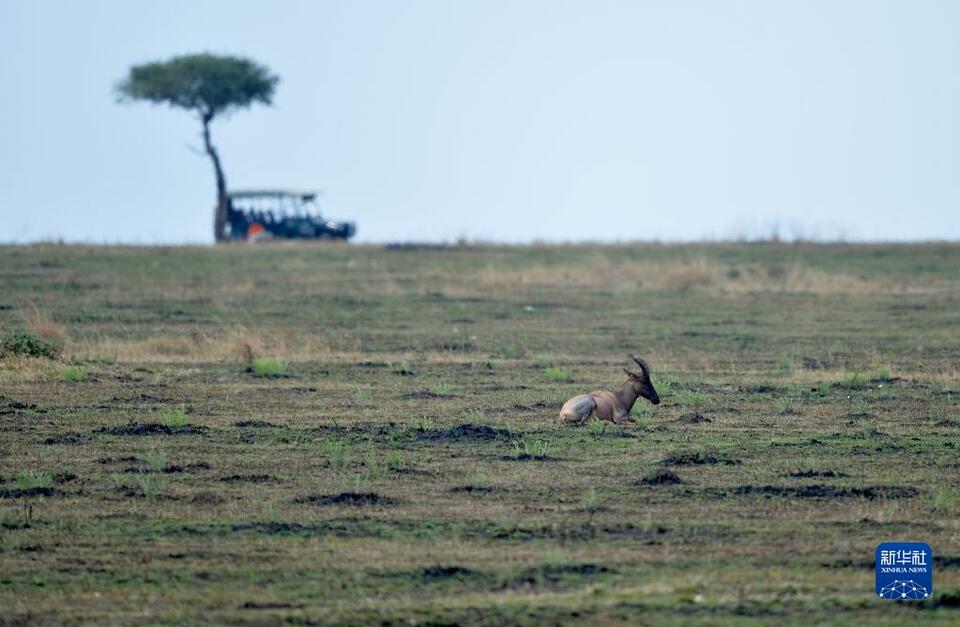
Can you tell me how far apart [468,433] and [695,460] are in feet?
7.45

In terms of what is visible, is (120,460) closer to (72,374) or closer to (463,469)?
(463,469)

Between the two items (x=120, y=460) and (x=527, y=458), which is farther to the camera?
(x=527, y=458)

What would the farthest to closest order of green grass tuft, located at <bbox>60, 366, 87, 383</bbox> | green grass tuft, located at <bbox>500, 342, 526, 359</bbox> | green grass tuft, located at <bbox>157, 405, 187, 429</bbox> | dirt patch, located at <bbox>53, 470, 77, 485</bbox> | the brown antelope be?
green grass tuft, located at <bbox>500, 342, 526, 359</bbox>
green grass tuft, located at <bbox>60, 366, 87, 383</bbox>
the brown antelope
green grass tuft, located at <bbox>157, 405, 187, 429</bbox>
dirt patch, located at <bbox>53, 470, 77, 485</bbox>

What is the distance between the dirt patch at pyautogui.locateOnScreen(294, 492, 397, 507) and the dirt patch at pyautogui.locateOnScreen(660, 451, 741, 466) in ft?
8.29

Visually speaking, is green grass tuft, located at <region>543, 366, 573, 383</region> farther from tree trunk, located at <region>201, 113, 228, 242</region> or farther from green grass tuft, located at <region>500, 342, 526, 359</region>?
tree trunk, located at <region>201, 113, 228, 242</region>

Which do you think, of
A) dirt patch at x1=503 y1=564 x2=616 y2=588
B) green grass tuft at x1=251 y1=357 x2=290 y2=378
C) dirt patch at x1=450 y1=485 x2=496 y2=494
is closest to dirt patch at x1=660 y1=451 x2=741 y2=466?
dirt patch at x1=450 y1=485 x2=496 y2=494

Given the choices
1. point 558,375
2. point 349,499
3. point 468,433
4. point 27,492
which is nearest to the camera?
point 349,499

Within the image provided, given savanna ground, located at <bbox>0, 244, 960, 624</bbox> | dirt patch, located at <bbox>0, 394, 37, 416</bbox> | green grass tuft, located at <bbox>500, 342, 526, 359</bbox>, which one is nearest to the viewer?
savanna ground, located at <bbox>0, 244, 960, 624</bbox>

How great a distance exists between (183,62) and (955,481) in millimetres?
50756

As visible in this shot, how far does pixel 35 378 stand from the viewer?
54.0 feet

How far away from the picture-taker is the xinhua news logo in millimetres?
7816

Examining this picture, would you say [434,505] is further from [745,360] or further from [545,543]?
[745,360]

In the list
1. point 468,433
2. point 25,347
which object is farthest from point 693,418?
point 25,347

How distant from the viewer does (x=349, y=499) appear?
33.3ft
